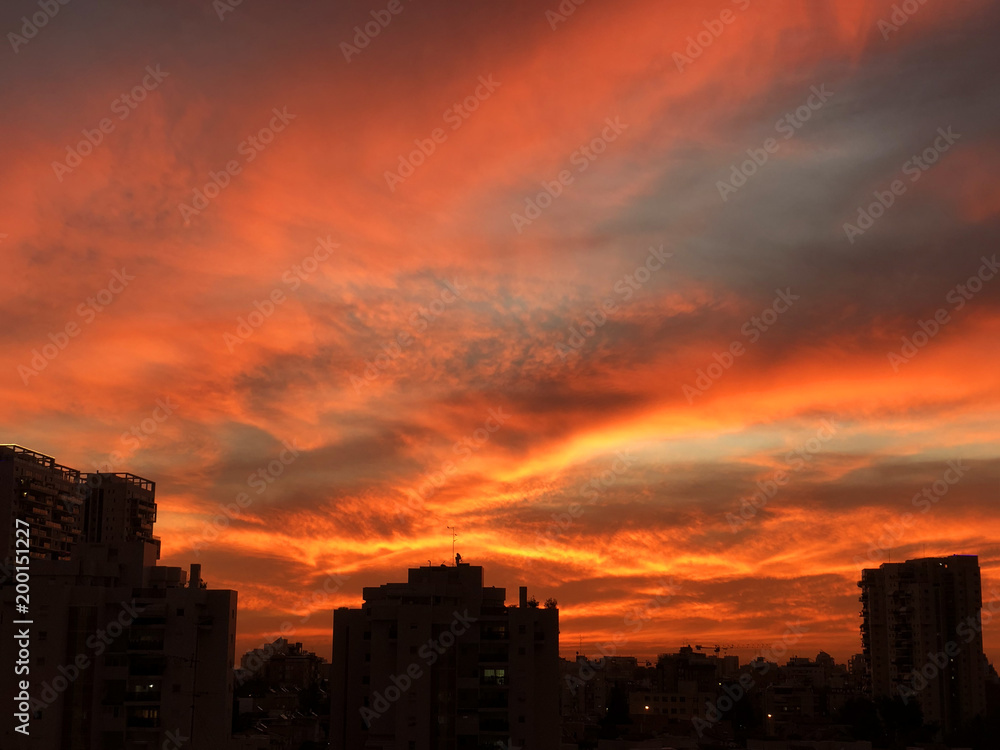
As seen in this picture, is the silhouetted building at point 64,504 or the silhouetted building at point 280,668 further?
the silhouetted building at point 280,668

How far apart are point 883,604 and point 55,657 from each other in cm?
12623

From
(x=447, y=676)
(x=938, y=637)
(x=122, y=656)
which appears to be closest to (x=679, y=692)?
(x=938, y=637)

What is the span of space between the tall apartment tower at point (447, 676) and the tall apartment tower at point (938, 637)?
79.4 m

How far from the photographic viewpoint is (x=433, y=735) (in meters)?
62.0

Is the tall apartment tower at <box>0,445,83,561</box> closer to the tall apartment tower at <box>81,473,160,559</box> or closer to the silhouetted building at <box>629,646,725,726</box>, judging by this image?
the tall apartment tower at <box>81,473,160,559</box>

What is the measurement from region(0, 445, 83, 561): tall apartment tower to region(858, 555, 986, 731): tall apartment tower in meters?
104

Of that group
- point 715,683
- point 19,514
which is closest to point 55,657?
point 19,514

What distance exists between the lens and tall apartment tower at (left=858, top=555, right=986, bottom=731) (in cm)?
13475

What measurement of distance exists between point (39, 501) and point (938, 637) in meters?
114

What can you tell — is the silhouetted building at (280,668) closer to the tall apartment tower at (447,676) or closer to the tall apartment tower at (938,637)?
the tall apartment tower at (938,637)

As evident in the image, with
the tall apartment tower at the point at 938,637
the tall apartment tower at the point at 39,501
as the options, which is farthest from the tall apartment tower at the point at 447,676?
the tall apartment tower at the point at 938,637

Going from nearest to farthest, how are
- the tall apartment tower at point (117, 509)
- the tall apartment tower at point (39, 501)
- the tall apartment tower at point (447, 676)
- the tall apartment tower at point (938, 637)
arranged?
the tall apartment tower at point (447, 676) < the tall apartment tower at point (39, 501) < the tall apartment tower at point (938, 637) < the tall apartment tower at point (117, 509)

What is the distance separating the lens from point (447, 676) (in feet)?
208

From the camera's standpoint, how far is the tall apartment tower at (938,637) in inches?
5305
